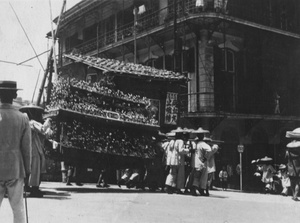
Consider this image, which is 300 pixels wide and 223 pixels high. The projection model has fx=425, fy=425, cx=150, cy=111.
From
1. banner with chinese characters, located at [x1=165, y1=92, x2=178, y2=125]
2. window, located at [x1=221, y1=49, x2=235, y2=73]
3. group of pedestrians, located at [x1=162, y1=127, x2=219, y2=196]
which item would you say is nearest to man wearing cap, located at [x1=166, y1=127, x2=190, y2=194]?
group of pedestrians, located at [x1=162, y1=127, x2=219, y2=196]

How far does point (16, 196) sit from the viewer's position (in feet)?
15.7

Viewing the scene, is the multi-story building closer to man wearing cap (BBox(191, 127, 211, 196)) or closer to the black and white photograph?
the black and white photograph

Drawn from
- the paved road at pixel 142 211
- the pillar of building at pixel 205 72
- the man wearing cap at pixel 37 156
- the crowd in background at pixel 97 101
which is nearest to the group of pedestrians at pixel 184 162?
the crowd in background at pixel 97 101

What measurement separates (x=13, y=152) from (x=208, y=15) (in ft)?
53.7

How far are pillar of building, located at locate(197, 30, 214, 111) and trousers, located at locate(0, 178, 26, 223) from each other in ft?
54.4

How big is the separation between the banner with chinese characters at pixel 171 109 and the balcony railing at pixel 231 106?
3.91m

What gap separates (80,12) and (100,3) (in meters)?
2.51

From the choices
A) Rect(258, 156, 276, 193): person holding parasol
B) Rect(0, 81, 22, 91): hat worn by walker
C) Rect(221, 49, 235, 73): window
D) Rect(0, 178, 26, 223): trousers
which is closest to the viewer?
Rect(0, 178, 26, 223): trousers

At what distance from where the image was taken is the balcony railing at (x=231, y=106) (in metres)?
21.0

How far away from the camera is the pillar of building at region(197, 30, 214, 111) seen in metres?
21.0

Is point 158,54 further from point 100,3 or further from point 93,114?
point 93,114

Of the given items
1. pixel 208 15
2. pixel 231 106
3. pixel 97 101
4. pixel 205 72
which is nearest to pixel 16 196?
pixel 97 101

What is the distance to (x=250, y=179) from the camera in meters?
22.3

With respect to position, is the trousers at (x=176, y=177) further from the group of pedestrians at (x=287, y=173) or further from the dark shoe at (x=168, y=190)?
the group of pedestrians at (x=287, y=173)
